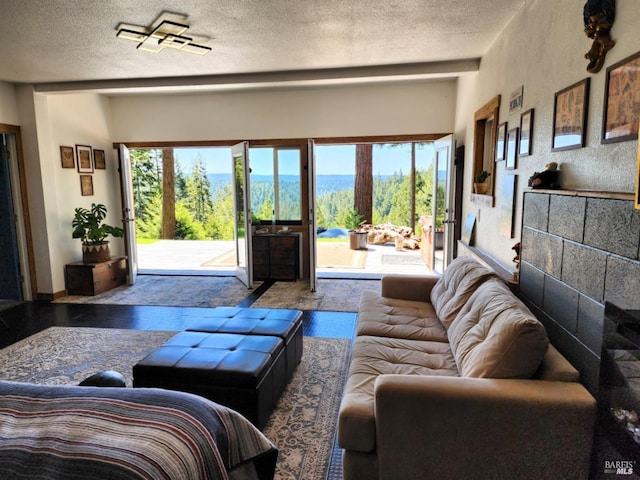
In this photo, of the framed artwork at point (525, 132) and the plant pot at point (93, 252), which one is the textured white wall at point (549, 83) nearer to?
the framed artwork at point (525, 132)

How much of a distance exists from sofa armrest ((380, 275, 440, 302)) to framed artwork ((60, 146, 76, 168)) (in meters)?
4.51

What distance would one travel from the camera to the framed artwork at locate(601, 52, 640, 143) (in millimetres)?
1470

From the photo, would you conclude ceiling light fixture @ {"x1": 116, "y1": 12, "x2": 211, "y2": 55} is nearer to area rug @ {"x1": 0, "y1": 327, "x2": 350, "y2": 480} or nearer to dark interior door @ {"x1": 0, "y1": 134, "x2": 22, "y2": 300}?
area rug @ {"x1": 0, "y1": 327, "x2": 350, "y2": 480}

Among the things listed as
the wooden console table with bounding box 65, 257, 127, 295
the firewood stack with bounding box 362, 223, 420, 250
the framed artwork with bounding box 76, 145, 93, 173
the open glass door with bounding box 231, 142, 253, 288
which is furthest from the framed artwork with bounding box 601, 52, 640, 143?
the firewood stack with bounding box 362, 223, 420, 250

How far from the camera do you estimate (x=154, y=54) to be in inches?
147

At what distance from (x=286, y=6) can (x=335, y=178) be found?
899 centimetres

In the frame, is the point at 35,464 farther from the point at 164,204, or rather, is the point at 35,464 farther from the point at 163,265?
the point at 164,204

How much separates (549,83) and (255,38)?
7.40 ft

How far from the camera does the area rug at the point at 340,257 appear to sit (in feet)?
23.6

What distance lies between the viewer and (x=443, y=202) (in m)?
5.27

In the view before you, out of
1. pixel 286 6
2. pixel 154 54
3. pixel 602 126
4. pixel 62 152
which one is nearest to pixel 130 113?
pixel 62 152

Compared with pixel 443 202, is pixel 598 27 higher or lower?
higher

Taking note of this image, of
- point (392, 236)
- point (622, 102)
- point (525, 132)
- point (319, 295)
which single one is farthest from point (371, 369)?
point (392, 236)

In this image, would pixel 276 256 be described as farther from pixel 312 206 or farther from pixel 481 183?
pixel 481 183
